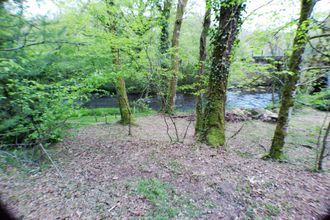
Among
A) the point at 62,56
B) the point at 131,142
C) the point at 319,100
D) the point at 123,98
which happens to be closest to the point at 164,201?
the point at 131,142

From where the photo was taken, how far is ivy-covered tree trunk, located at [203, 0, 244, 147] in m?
3.66

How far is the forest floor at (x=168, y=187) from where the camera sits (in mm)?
2184

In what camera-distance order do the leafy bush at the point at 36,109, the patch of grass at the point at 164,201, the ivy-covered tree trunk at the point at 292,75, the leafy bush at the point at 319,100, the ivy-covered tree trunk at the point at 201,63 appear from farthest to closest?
the ivy-covered tree trunk at the point at 201,63 < the leafy bush at the point at 319,100 < the ivy-covered tree trunk at the point at 292,75 < the leafy bush at the point at 36,109 < the patch of grass at the point at 164,201

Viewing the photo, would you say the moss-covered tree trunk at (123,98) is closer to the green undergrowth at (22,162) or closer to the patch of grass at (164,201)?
the green undergrowth at (22,162)

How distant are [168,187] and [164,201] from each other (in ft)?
0.93

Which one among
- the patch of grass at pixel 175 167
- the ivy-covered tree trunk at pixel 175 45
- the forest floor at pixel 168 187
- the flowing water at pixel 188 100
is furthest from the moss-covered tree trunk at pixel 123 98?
the flowing water at pixel 188 100

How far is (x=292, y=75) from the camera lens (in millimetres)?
3432

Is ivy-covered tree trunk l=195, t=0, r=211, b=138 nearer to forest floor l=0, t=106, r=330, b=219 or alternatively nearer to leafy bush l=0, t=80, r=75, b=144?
forest floor l=0, t=106, r=330, b=219

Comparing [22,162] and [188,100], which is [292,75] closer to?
[22,162]

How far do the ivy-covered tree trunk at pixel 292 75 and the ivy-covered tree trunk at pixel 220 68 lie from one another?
1092 millimetres

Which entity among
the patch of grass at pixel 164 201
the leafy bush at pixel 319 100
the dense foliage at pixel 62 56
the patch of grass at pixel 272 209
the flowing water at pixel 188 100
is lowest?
the flowing water at pixel 188 100

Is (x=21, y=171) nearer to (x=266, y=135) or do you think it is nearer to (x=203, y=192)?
(x=203, y=192)

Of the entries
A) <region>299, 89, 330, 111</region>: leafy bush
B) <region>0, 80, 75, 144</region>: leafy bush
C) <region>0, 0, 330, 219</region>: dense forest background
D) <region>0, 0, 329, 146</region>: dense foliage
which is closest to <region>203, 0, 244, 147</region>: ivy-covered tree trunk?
<region>0, 0, 330, 219</region>: dense forest background

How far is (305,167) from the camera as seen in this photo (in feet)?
11.3
